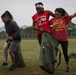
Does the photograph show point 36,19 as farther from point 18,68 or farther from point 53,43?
point 18,68

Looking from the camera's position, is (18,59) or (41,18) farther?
(18,59)

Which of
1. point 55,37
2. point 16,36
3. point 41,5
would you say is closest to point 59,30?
point 55,37

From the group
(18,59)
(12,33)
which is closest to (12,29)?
(12,33)

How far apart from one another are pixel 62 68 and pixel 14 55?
5.33 ft

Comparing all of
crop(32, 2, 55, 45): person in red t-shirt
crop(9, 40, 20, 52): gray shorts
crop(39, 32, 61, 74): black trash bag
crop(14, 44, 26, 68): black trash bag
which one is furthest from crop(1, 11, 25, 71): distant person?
crop(39, 32, 61, 74): black trash bag

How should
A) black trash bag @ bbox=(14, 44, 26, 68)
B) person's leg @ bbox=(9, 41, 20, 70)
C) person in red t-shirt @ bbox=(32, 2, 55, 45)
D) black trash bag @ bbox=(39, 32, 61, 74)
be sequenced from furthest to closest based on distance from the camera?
black trash bag @ bbox=(14, 44, 26, 68), person's leg @ bbox=(9, 41, 20, 70), person in red t-shirt @ bbox=(32, 2, 55, 45), black trash bag @ bbox=(39, 32, 61, 74)

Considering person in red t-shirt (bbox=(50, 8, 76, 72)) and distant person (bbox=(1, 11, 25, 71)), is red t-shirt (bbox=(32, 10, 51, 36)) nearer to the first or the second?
person in red t-shirt (bbox=(50, 8, 76, 72))

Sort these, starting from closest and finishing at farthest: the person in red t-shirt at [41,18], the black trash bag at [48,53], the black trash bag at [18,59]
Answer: the black trash bag at [48,53] < the person in red t-shirt at [41,18] < the black trash bag at [18,59]

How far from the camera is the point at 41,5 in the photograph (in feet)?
32.5

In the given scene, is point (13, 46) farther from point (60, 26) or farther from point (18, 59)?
point (60, 26)

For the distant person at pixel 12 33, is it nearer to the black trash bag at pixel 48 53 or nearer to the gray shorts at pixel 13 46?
the gray shorts at pixel 13 46

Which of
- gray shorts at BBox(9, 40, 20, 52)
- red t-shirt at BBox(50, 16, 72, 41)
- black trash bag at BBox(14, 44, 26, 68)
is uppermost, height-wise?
red t-shirt at BBox(50, 16, 72, 41)

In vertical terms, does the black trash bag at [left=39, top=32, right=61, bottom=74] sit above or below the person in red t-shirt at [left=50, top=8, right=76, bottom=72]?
below

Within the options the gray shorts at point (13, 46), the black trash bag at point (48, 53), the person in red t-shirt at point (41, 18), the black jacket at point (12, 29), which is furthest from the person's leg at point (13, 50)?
the black trash bag at point (48, 53)
